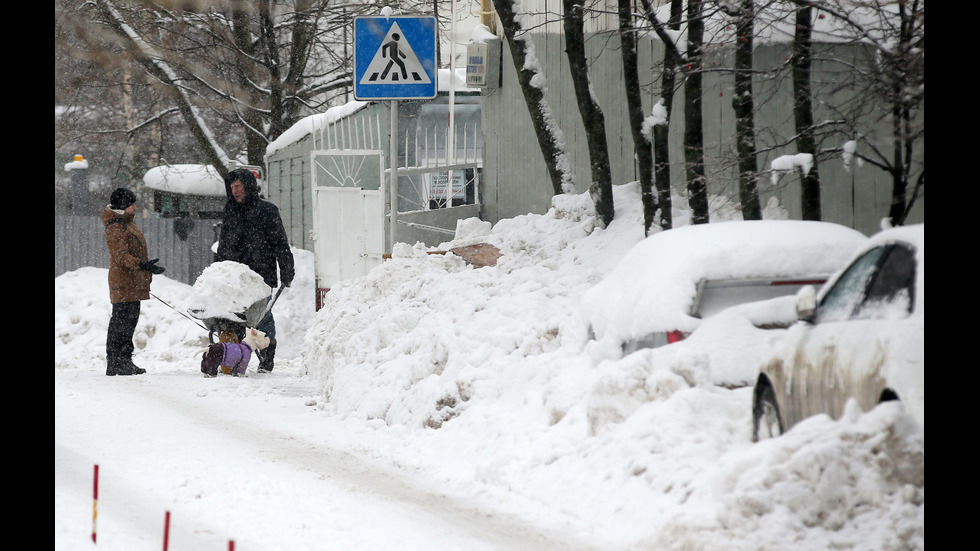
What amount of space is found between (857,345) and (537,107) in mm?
7285

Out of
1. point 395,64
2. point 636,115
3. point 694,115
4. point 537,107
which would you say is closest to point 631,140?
point 636,115

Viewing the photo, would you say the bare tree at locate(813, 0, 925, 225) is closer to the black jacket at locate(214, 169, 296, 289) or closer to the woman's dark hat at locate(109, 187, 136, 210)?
the black jacket at locate(214, 169, 296, 289)

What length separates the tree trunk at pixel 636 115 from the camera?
719 cm

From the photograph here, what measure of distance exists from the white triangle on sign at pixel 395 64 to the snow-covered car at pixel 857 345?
255 inches

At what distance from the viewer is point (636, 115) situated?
7.61 m

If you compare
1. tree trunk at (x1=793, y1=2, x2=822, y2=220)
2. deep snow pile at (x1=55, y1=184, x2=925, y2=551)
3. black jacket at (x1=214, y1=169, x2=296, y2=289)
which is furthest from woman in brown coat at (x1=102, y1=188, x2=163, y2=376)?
tree trunk at (x1=793, y1=2, x2=822, y2=220)

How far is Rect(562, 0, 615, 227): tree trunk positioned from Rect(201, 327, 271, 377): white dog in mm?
4102

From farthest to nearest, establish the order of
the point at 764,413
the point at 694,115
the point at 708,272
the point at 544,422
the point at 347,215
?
the point at 347,215
the point at 694,115
the point at 544,422
the point at 708,272
the point at 764,413

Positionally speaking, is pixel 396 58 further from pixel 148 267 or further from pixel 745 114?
pixel 745 114

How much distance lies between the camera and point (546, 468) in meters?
5.80

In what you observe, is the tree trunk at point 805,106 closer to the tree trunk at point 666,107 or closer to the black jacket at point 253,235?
the tree trunk at point 666,107
